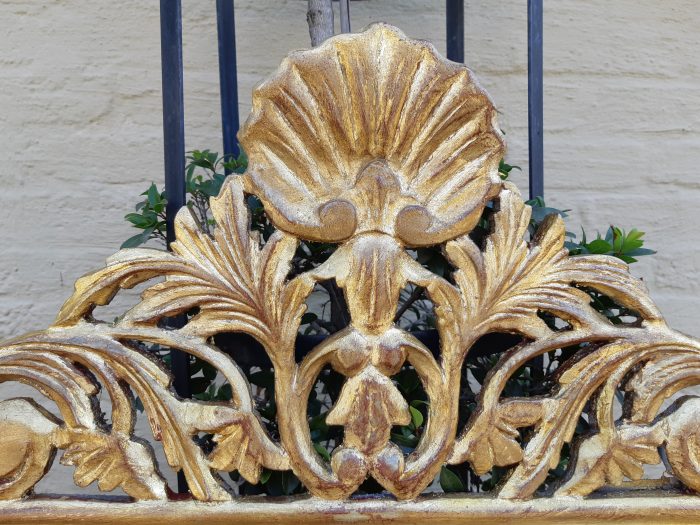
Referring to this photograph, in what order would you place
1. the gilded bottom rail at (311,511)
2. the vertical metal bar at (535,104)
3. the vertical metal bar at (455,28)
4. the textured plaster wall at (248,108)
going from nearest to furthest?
1. the gilded bottom rail at (311,511)
2. the vertical metal bar at (535,104)
3. the vertical metal bar at (455,28)
4. the textured plaster wall at (248,108)

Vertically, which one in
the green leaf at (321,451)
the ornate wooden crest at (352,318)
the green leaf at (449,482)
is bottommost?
the green leaf at (449,482)

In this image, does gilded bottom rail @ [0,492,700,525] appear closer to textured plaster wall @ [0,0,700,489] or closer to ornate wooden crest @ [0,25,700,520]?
ornate wooden crest @ [0,25,700,520]

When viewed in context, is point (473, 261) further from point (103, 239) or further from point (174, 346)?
point (103, 239)

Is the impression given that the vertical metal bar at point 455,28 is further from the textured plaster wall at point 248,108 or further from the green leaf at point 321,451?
the green leaf at point 321,451

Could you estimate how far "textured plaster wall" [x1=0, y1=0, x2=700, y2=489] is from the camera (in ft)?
2.89

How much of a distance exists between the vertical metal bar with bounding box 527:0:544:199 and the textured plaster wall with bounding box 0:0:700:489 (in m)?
0.28

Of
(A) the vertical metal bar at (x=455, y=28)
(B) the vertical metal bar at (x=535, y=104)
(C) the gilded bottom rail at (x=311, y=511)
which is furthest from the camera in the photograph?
(A) the vertical metal bar at (x=455, y=28)

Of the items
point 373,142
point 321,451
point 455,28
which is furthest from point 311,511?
point 455,28

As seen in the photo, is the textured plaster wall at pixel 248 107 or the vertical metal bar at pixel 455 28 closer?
the vertical metal bar at pixel 455 28

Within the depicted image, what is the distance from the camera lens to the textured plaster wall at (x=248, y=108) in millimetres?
881

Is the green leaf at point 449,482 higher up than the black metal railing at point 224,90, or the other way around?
the black metal railing at point 224,90

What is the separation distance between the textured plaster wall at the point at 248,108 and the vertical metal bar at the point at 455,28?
0.17m

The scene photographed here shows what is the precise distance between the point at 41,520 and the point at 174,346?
0.13 meters

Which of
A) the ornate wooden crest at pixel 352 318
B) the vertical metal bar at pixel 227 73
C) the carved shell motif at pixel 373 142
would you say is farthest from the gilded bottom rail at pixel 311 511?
the vertical metal bar at pixel 227 73
